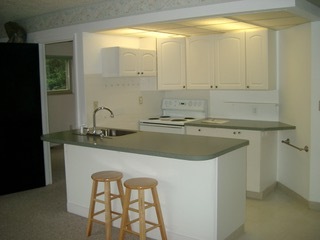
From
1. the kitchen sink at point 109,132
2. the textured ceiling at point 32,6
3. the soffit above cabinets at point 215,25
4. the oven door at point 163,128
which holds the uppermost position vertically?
the textured ceiling at point 32,6

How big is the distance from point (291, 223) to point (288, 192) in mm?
981

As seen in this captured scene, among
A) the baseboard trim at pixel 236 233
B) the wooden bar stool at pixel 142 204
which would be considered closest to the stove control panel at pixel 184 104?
the baseboard trim at pixel 236 233

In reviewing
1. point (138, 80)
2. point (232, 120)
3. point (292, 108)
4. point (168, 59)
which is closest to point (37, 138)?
point (138, 80)

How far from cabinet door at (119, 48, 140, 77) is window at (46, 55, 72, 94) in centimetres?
326

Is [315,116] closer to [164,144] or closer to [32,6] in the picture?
[164,144]

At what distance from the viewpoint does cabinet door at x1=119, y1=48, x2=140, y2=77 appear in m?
4.77

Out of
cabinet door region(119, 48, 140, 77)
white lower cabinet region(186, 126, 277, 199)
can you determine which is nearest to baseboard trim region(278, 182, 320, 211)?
white lower cabinet region(186, 126, 277, 199)

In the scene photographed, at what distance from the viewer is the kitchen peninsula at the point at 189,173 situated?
9.89 ft

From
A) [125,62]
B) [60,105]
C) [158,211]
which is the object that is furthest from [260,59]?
[60,105]

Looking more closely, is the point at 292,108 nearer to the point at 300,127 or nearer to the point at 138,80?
the point at 300,127

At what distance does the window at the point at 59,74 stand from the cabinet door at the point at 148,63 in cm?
318

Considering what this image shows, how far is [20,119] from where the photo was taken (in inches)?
191

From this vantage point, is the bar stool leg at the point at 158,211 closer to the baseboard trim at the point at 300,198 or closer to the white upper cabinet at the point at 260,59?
the baseboard trim at the point at 300,198

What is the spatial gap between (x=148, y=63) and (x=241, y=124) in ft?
5.16
